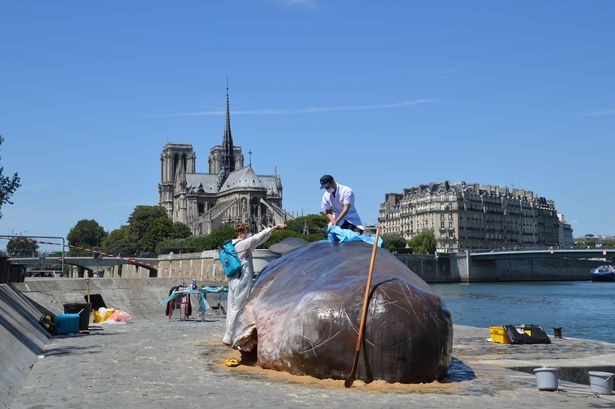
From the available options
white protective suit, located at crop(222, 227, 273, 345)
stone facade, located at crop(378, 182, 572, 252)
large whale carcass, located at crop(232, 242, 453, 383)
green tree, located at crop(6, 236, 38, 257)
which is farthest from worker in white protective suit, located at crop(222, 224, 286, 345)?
stone facade, located at crop(378, 182, 572, 252)

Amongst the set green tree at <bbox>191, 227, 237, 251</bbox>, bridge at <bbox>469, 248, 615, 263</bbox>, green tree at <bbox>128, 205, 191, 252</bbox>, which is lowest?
bridge at <bbox>469, 248, 615, 263</bbox>

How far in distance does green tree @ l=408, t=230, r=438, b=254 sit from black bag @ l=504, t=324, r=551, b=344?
133220 mm

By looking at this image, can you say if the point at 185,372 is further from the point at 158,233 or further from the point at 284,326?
the point at 158,233

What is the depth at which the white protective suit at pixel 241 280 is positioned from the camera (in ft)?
49.1

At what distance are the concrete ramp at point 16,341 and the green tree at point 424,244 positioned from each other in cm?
13435

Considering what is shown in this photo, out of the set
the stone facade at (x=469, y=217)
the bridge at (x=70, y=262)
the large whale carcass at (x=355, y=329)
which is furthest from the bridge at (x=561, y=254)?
Answer: the large whale carcass at (x=355, y=329)

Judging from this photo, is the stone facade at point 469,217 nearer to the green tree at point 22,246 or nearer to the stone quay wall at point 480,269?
the stone quay wall at point 480,269

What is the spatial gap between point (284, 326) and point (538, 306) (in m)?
54.1

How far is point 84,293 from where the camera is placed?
26.5 meters

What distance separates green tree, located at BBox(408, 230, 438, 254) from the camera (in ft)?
496

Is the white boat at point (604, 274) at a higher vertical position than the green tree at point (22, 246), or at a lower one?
higher

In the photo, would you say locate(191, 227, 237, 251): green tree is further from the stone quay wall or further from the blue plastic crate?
the blue plastic crate

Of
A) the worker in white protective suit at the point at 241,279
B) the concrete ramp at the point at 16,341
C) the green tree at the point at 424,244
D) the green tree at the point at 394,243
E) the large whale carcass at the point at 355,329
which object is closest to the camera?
the concrete ramp at the point at 16,341

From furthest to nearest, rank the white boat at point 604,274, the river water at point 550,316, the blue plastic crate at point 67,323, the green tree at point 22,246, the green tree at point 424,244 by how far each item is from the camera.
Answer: the green tree at point 424,244
the white boat at point 604,274
the river water at point 550,316
the green tree at point 22,246
the blue plastic crate at point 67,323
